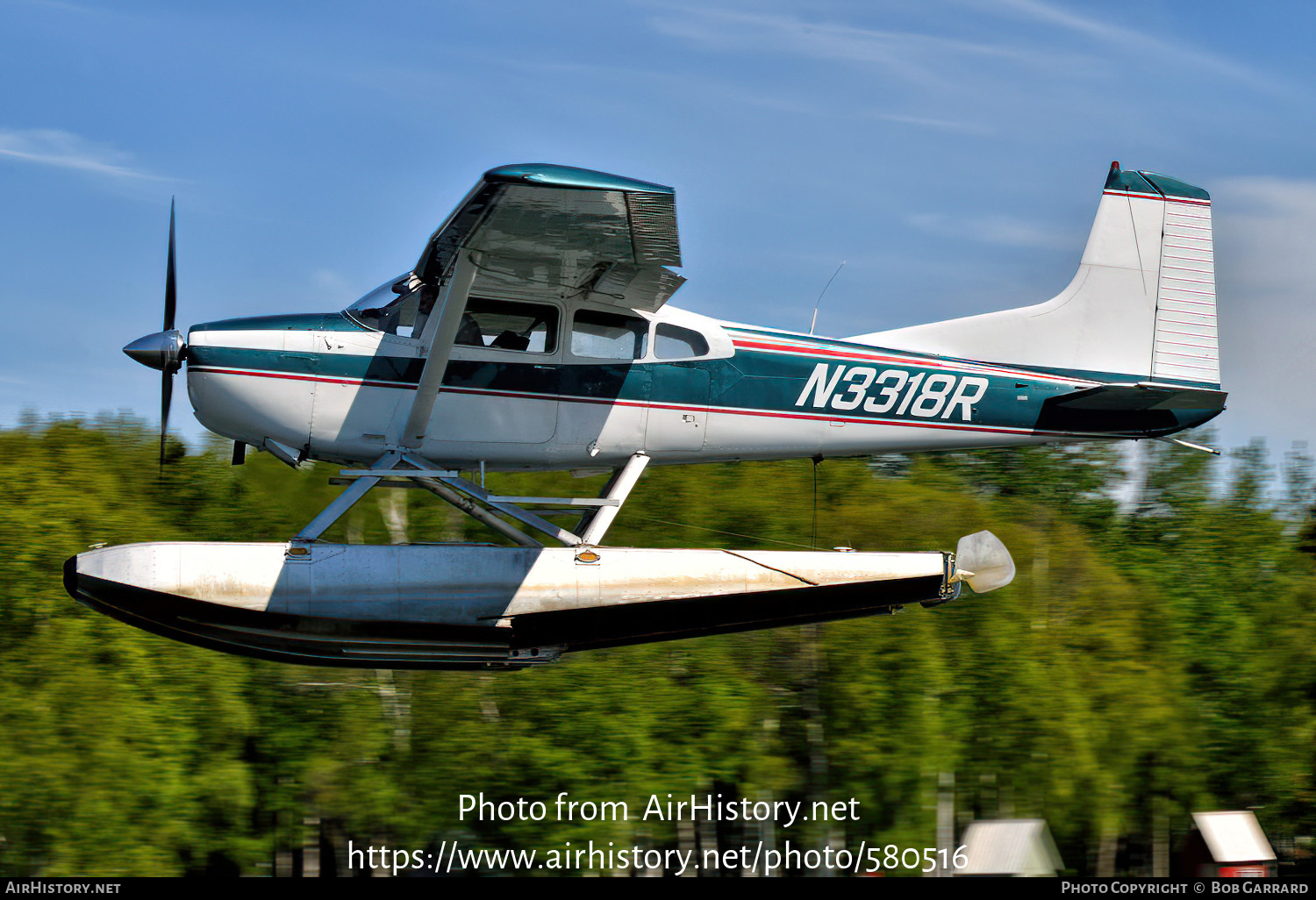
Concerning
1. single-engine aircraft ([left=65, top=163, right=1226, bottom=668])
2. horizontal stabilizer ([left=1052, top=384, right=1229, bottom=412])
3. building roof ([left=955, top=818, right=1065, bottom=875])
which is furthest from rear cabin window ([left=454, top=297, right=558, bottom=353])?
building roof ([left=955, top=818, right=1065, bottom=875])

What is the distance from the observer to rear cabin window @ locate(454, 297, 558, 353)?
857 centimetres

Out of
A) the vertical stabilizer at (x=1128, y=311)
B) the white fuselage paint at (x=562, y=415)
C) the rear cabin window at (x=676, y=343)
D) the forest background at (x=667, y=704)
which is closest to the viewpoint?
the white fuselage paint at (x=562, y=415)

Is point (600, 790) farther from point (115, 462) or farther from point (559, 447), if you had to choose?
point (559, 447)

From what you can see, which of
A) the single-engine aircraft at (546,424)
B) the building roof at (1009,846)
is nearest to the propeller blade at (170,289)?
the single-engine aircraft at (546,424)

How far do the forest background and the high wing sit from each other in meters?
10.3

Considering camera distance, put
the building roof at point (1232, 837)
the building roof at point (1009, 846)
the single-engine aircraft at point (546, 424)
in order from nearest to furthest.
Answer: the single-engine aircraft at point (546, 424)
the building roof at point (1009, 846)
the building roof at point (1232, 837)

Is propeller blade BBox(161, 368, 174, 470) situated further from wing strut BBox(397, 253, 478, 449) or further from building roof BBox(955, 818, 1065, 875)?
building roof BBox(955, 818, 1065, 875)

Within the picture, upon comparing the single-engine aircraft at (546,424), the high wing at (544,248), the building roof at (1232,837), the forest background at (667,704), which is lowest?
the building roof at (1232,837)

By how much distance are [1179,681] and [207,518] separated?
20.4 metres

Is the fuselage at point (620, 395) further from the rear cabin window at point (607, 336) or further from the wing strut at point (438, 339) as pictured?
the wing strut at point (438, 339)

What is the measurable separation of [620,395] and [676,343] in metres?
0.57

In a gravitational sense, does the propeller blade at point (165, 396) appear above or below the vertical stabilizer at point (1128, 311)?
below

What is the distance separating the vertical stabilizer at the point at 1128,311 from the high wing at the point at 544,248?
2387 mm

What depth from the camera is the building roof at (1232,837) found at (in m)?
25.4
